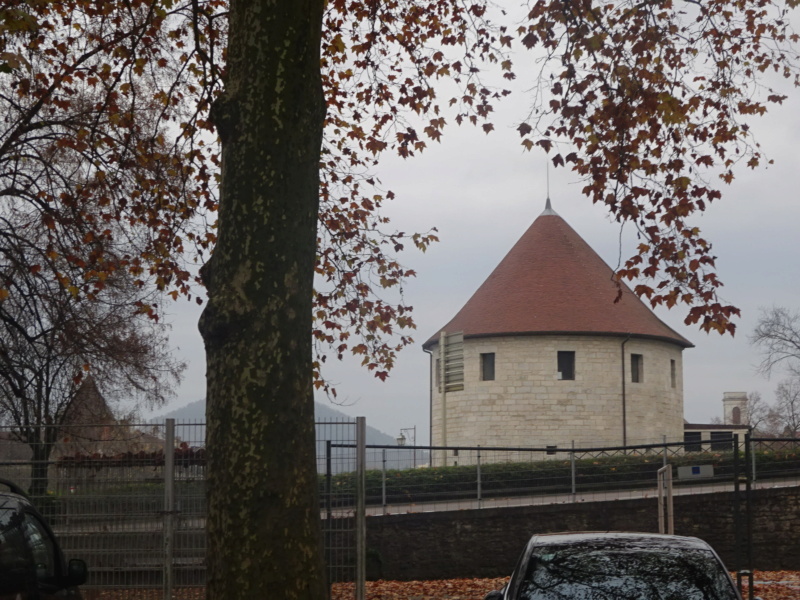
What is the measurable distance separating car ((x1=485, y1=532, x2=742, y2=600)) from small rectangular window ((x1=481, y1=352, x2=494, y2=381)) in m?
39.5

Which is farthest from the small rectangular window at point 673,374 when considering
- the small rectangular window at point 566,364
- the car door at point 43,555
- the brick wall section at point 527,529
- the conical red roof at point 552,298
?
the car door at point 43,555

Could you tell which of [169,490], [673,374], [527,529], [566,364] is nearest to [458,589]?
[527,529]

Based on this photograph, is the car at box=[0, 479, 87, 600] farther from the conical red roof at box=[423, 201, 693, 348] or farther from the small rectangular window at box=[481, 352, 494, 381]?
the small rectangular window at box=[481, 352, 494, 381]

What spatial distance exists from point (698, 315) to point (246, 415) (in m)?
7.54

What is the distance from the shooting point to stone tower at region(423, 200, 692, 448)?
45.3 metres

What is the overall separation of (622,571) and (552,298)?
133 ft

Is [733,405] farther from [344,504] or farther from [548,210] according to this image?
[344,504]

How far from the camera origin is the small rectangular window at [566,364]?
45859mm

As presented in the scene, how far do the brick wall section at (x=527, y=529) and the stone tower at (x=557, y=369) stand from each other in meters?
22.0

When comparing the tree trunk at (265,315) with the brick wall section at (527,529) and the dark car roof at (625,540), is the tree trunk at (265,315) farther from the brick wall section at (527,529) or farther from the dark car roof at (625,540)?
the brick wall section at (527,529)

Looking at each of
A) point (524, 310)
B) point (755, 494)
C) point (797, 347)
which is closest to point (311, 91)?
point (755, 494)

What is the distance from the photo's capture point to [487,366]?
4703cm

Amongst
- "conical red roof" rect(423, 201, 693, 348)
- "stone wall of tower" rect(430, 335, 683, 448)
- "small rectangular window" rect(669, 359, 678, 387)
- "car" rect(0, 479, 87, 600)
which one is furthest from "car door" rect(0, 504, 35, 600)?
"small rectangular window" rect(669, 359, 678, 387)

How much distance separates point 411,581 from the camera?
20.4 metres
